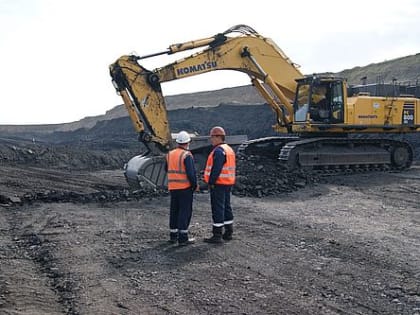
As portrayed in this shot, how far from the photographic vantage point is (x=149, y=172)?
1320cm

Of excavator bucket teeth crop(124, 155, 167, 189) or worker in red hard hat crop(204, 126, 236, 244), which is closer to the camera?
worker in red hard hat crop(204, 126, 236, 244)

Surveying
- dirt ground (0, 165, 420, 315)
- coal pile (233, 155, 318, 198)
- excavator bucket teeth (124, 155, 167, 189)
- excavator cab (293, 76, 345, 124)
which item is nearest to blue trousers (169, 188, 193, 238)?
dirt ground (0, 165, 420, 315)

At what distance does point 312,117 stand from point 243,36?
9.25 feet

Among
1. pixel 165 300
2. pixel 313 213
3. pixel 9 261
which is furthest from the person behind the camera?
pixel 313 213

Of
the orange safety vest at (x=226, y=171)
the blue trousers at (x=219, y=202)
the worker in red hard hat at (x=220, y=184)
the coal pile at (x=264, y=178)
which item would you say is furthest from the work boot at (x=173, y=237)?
the coal pile at (x=264, y=178)

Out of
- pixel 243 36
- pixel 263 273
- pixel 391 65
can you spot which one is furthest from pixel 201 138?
pixel 391 65

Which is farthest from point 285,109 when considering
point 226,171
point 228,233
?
point 228,233

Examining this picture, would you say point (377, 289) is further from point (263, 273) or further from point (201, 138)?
point (201, 138)

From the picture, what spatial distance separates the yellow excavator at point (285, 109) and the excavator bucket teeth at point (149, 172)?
22 millimetres

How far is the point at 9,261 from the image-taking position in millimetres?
6793

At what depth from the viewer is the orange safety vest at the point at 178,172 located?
7.82 metres

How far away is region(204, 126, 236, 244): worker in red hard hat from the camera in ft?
25.9

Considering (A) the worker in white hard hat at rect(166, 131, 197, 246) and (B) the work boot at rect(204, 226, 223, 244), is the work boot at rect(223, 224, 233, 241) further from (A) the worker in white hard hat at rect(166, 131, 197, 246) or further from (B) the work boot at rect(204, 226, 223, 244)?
(A) the worker in white hard hat at rect(166, 131, 197, 246)

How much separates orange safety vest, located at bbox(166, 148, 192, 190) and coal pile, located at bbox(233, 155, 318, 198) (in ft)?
15.4
